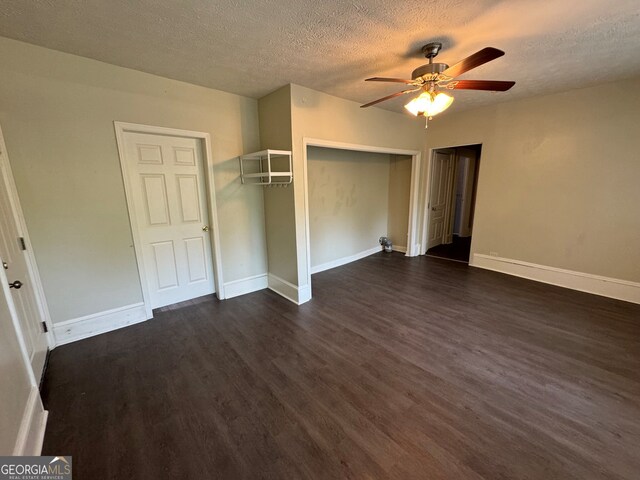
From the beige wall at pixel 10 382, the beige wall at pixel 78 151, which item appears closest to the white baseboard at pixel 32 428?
the beige wall at pixel 10 382

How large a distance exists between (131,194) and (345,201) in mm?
3272

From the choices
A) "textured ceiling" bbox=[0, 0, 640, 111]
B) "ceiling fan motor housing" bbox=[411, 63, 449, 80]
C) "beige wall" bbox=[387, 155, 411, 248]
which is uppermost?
"textured ceiling" bbox=[0, 0, 640, 111]

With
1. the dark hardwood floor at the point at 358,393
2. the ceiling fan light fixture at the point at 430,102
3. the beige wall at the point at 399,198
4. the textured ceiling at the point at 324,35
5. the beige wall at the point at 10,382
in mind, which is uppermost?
the textured ceiling at the point at 324,35

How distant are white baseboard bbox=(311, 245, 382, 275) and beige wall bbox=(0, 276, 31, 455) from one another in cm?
341

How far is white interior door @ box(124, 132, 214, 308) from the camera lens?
9.55 feet

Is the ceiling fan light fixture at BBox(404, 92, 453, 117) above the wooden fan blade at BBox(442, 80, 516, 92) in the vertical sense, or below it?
below

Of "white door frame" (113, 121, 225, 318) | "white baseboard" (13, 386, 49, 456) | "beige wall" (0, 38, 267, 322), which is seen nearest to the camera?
"white baseboard" (13, 386, 49, 456)

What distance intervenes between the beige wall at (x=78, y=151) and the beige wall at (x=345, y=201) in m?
1.93

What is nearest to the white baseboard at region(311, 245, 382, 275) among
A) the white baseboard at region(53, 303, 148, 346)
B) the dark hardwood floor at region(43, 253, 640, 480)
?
the dark hardwood floor at region(43, 253, 640, 480)

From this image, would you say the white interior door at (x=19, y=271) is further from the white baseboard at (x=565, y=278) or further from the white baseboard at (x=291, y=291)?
the white baseboard at (x=565, y=278)

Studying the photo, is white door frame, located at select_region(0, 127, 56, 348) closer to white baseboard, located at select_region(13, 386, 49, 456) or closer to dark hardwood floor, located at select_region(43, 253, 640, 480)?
dark hardwood floor, located at select_region(43, 253, 640, 480)

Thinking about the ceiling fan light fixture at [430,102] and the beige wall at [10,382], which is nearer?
the beige wall at [10,382]

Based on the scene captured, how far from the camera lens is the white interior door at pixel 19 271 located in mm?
1893

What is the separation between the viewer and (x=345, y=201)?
4.88 m
